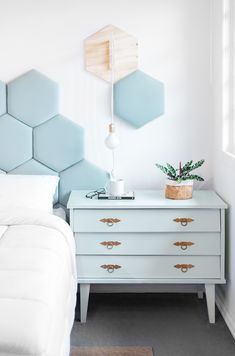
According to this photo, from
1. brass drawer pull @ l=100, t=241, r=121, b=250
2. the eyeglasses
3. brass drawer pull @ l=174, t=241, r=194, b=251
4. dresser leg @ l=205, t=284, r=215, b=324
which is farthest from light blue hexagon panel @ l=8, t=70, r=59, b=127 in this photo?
dresser leg @ l=205, t=284, r=215, b=324

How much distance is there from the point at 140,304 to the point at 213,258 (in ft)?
2.06

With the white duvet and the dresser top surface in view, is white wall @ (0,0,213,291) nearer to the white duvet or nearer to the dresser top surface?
the dresser top surface

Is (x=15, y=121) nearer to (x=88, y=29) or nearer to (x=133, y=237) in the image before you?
(x=88, y=29)

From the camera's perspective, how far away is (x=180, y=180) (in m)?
3.65

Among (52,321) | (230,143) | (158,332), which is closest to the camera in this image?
(52,321)

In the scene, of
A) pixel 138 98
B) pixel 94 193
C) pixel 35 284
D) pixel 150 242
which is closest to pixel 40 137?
pixel 94 193

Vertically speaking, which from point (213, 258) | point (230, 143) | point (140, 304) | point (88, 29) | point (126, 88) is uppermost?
point (88, 29)

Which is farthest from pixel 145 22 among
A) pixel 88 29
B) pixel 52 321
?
pixel 52 321

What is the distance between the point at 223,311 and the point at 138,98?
1.44 m

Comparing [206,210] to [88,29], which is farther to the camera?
[88,29]

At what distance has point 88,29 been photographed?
3.88 metres

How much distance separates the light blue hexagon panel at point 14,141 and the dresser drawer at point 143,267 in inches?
32.0

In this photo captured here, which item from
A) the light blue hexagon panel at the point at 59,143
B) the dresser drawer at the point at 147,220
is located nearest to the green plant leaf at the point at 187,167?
the dresser drawer at the point at 147,220

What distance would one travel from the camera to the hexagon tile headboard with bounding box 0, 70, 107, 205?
3.89 m
